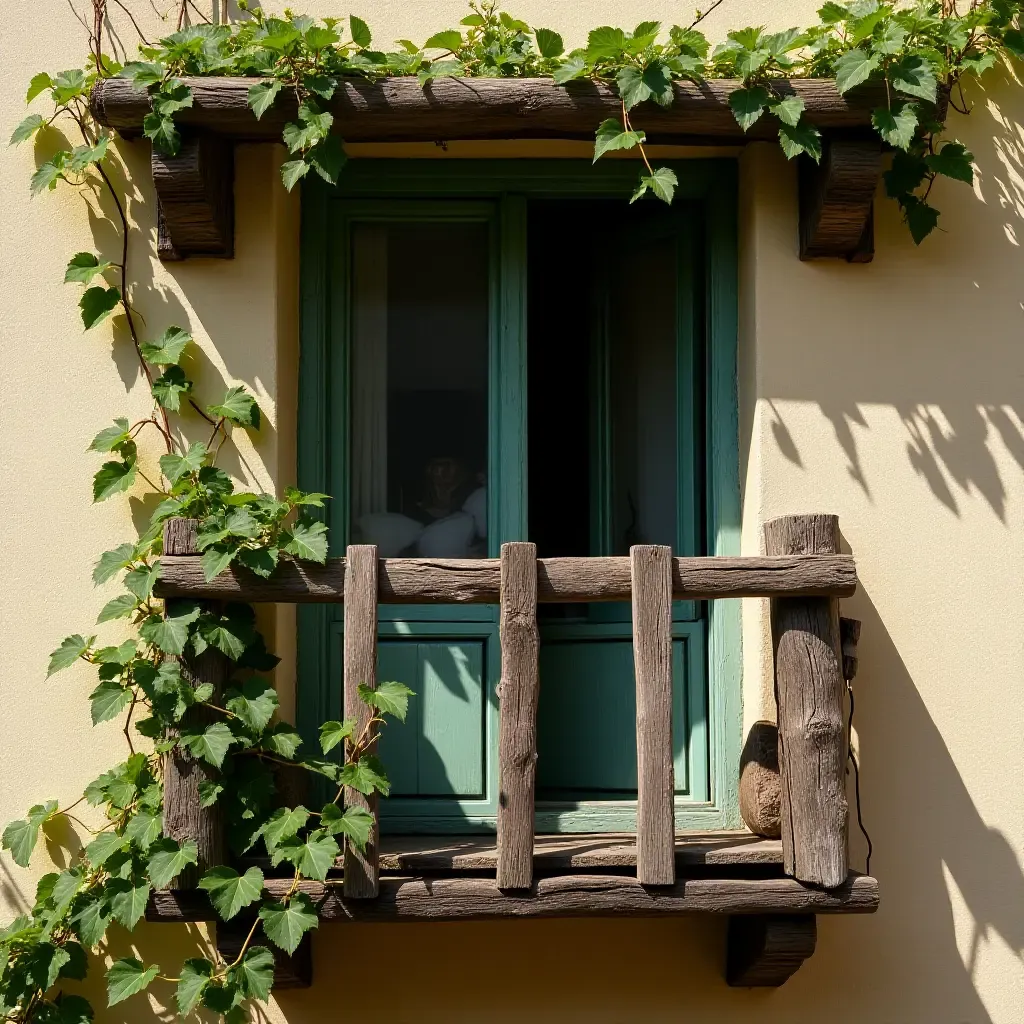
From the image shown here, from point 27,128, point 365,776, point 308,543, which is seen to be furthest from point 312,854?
point 27,128

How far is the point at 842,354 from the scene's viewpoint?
4.27 meters

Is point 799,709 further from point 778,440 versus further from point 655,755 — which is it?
point 778,440

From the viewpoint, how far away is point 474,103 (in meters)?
4.03

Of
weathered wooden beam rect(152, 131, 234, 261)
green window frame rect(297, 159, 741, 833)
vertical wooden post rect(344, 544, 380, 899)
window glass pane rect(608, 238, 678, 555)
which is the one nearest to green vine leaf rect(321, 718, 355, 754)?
vertical wooden post rect(344, 544, 380, 899)

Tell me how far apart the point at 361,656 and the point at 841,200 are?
5.74ft

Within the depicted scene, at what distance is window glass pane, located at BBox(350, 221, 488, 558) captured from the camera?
4555mm

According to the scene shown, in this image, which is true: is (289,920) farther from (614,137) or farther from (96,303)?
(614,137)

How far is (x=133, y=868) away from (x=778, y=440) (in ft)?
6.61

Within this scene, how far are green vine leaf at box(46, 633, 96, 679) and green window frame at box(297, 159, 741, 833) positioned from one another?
62 centimetres

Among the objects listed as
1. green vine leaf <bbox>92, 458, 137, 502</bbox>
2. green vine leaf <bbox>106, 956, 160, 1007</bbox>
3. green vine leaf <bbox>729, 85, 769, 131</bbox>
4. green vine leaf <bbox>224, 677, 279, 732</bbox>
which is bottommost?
green vine leaf <bbox>106, 956, 160, 1007</bbox>

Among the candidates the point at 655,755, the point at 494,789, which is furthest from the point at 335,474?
the point at 655,755

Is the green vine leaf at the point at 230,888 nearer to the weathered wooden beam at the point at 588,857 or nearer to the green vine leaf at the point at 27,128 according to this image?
the weathered wooden beam at the point at 588,857

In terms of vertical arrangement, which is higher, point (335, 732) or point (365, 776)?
point (335, 732)

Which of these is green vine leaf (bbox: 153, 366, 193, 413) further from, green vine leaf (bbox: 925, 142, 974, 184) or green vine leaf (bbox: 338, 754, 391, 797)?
green vine leaf (bbox: 925, 142, 974, 184)
